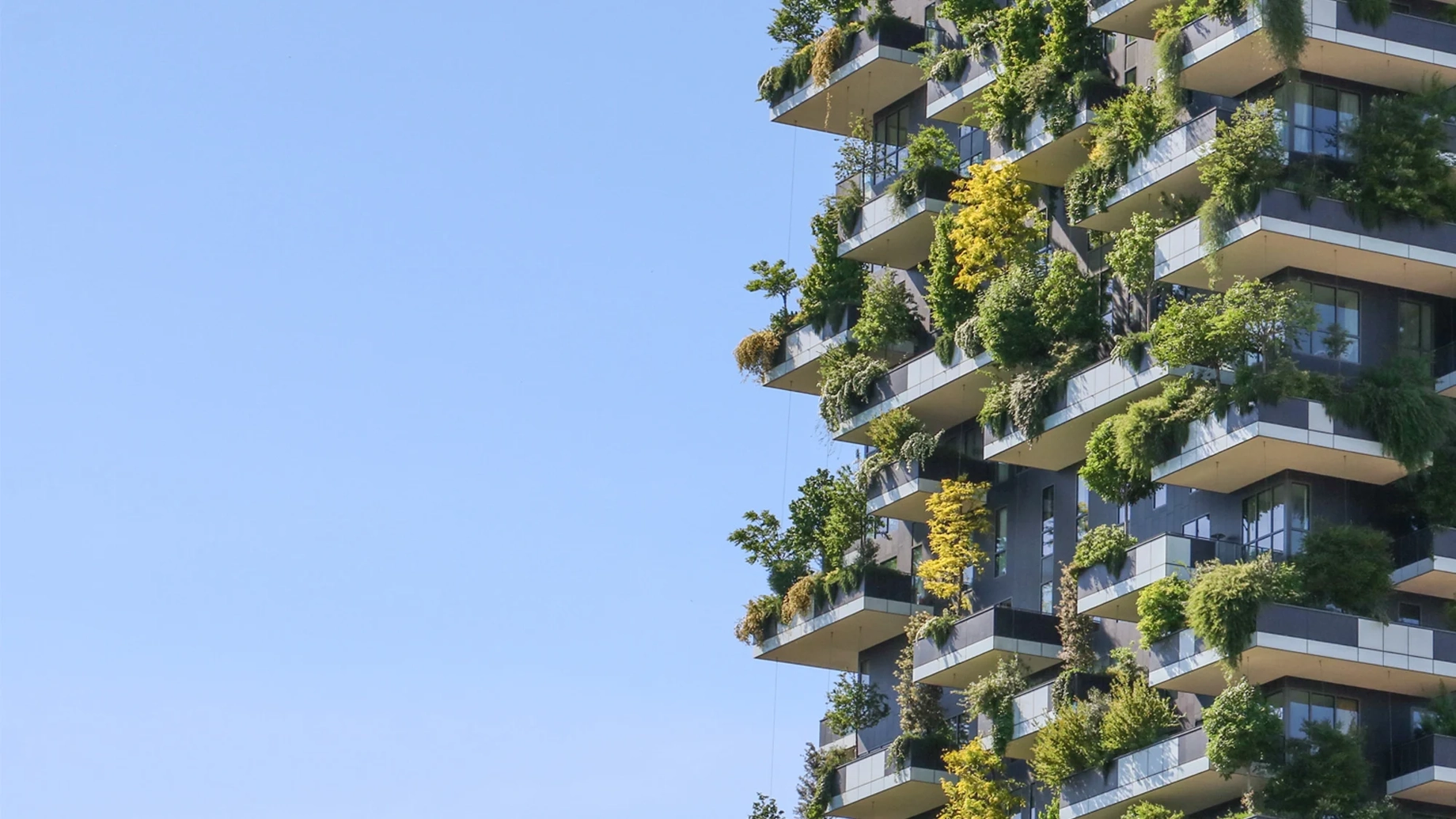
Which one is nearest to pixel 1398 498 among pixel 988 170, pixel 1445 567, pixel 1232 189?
pixel 1445 567

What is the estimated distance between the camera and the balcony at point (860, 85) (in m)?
94.9

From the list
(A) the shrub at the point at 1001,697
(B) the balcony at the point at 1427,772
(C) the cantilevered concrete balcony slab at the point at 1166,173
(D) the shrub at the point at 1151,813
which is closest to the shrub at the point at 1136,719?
(D) the shrub at the point at 1151,813

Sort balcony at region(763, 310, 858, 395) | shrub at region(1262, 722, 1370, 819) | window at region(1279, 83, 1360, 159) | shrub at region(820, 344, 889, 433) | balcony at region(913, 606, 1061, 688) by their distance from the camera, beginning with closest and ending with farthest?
shrub at region(1262, 722, 1370, 819) < window at region(1279, 83, 1360, 159) < balcony at region(913, 606, 1061, 688) < shrub at region(820, 344, 889, 433) < balcony at region(763, 310, 858, 395)

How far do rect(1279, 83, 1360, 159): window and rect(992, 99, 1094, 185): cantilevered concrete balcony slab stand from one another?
18.8 ft

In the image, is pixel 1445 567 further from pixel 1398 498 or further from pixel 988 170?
pixel 988 170

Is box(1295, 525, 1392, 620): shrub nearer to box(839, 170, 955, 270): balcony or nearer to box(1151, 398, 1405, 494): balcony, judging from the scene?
box(1151, 398, 1405, 494): balcony

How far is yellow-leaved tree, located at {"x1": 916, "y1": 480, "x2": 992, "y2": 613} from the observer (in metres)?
90.1

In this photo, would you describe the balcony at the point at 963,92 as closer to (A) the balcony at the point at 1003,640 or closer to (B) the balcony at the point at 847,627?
(B) the balcony at the point at 847,627

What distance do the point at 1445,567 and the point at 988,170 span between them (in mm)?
16493

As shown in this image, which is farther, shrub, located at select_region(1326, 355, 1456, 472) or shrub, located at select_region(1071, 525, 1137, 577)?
→ shrub, located at select_region(1071, 525, 1137, 577)

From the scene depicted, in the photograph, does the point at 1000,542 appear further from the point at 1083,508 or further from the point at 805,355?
the point at 805,355

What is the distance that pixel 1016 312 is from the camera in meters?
86.1

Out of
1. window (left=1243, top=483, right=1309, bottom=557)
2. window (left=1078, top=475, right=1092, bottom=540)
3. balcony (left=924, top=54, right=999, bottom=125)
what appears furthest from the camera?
balcony (left=924, top=54, right=999, bottom=125)

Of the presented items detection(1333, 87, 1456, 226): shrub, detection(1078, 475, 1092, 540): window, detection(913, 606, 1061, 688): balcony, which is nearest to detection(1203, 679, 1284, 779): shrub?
detection(913, 606, 1061, 688): balcony
